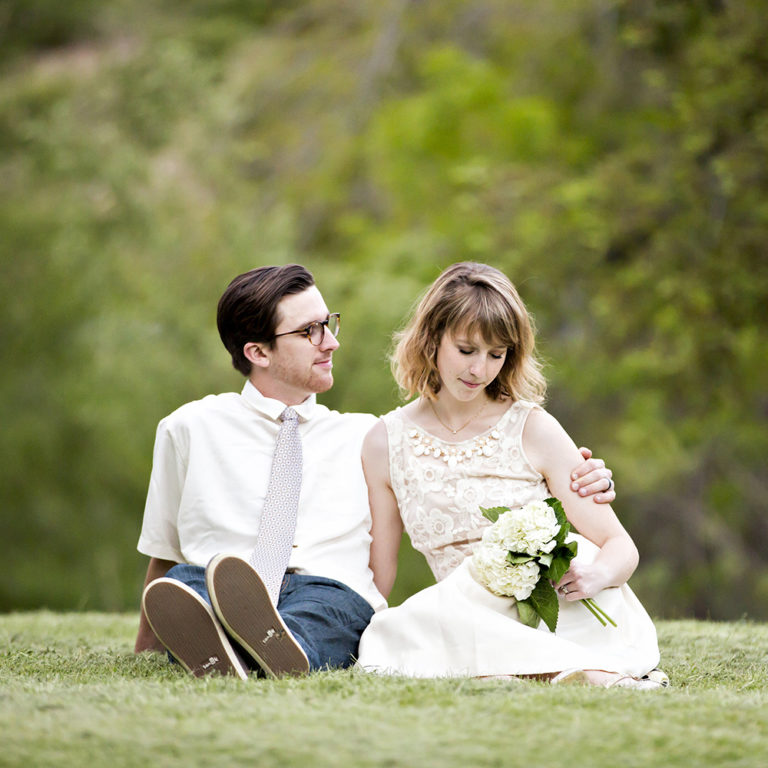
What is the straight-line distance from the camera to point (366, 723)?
2.62 meters

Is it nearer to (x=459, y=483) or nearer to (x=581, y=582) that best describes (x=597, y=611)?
(x=581, y=582)

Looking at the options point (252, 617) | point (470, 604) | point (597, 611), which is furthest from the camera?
point (597, 611)

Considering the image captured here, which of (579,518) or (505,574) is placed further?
(579,518)

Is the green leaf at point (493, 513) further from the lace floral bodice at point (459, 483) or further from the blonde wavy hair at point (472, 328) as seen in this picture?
the blonde wavy hair at point (472, 328)

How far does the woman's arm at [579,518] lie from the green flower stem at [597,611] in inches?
1.0

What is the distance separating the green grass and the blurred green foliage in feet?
25.3

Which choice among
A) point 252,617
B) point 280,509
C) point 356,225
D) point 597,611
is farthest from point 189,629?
point 356,225

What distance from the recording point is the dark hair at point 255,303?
4.10 meters

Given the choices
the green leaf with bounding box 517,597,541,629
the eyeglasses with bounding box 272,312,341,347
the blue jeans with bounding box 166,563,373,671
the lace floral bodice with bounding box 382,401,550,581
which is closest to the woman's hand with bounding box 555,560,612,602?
the green leaf with bounding box 517,597,541,629

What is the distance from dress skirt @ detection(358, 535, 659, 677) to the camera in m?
3.34

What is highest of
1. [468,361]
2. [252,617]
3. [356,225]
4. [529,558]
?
[356,225]

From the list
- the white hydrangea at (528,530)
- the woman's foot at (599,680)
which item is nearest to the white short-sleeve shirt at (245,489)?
the white hydrangea at (528,530)

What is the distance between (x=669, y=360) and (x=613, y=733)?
8356mm

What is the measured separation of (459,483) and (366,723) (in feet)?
4.63
